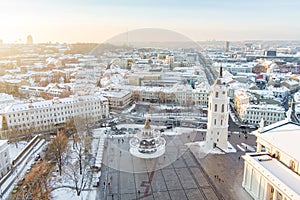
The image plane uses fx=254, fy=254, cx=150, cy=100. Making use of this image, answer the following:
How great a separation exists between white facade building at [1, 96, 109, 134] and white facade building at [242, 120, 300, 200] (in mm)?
16014

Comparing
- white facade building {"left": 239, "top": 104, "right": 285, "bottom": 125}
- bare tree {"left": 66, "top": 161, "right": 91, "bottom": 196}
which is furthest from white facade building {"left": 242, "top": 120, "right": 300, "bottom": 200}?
white facade building {"left": 239, "top": 104, "right": 285, "bottom": 125}

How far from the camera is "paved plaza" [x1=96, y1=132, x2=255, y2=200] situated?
50.1ft

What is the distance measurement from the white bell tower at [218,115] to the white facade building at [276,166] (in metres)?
4.87

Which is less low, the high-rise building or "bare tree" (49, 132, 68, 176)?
the high-rise building

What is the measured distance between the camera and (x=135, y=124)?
77.3 ft

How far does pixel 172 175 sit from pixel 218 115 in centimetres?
673

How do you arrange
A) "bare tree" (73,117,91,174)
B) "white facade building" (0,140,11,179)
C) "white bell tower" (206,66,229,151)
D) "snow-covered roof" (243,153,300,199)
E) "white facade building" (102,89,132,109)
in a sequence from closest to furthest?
"snow-covered roof" (243,153,300,199), "white facade building" (0,140,11,179), "bare tree" (73,117,91,174), "white bell tower" (206,66,229,151), "white facade building" (102,89,132,109)

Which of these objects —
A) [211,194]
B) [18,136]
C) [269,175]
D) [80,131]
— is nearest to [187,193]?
[211,194]

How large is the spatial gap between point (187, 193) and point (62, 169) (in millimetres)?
9001

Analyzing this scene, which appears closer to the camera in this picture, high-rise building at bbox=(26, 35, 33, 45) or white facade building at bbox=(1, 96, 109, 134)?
white facade building at bbox=(1, 96, 109, 134)

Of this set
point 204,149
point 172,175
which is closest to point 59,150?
point 172,175

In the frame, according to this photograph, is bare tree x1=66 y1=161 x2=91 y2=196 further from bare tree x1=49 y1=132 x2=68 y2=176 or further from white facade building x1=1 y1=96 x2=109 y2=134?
white facade building x1=1 y1=96 x2=109 y2=134

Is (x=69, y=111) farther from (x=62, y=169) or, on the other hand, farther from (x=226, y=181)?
(x=226, y=181)

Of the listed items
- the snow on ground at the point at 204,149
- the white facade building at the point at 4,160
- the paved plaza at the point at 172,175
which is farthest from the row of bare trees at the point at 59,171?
the snow on ground at the point at 204,149
